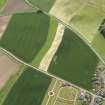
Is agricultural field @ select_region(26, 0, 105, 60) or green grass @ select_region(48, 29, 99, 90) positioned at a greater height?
agricultural field @ select_region(26, 0, 105, 60)

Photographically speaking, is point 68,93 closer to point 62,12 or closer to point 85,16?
point 85,16

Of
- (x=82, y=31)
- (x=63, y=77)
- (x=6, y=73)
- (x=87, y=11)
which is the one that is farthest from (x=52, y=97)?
(x=87, y=11)

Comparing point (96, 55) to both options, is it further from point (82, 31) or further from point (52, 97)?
point (52, 97)

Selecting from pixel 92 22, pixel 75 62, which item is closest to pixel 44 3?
pixel 92 22

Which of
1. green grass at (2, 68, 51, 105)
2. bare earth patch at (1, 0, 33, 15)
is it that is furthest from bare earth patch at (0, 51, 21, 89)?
bare earth patch at (1, 0, 33, 15)

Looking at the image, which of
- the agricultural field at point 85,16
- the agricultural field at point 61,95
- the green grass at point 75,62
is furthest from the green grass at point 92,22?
the agricultural field at point 61,95

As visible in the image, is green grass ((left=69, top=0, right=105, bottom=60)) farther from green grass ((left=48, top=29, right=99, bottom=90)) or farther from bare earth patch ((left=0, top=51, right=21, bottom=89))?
bare earth patch ((left=0, top=51, right=21, bottom=89))
